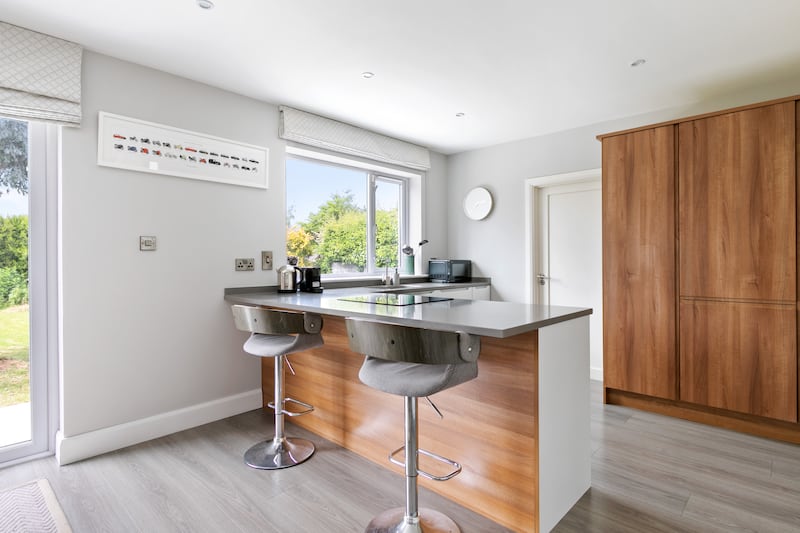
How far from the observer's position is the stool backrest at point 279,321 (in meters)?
2.11

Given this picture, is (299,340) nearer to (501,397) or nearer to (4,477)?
(501,397)

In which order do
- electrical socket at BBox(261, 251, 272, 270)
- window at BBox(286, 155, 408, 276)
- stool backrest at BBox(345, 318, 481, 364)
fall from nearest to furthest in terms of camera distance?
stool backrest at BBox(345, 318, 481, 364)
electrical socket at BBox(261, 251, 272, 270)
window at BBox(286, 155, 408, 276)

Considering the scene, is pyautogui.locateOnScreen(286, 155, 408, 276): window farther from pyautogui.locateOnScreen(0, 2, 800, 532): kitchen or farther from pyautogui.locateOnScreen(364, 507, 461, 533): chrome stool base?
pyautogui.locateOnScreen(364, 507, 461, 533): chrome stool base

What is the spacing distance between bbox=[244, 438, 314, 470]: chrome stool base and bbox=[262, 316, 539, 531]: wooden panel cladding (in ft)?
1.09

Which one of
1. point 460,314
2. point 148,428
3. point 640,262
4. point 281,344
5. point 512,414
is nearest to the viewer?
point 512,414

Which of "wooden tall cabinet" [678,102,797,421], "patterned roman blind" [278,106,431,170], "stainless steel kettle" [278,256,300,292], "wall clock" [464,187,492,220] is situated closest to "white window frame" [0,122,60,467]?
"stainless steel kettle" [278,256,300,292]

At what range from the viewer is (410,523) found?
1598 mm

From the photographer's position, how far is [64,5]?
1979mm

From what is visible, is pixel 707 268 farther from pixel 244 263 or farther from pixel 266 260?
pixel 244 263

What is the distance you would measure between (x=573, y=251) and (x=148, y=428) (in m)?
3.74

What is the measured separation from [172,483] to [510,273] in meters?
3.40

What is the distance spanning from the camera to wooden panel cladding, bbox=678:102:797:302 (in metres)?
2.52

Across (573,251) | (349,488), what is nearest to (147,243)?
(349,488)

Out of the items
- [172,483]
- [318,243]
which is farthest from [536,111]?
[172,483]
